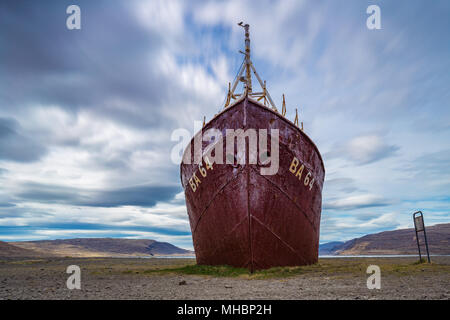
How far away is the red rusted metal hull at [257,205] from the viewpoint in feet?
26.2

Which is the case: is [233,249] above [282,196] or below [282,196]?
below

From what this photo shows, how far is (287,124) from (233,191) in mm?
2871

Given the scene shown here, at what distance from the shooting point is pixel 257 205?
8000 mm

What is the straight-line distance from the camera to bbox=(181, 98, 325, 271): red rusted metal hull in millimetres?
7996

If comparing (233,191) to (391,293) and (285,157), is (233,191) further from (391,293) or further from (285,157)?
(391,293)

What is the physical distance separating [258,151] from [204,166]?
6.41ft
